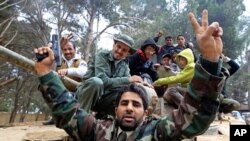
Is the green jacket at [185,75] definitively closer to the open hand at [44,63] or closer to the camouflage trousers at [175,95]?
the camouflage trousers at [175,95]

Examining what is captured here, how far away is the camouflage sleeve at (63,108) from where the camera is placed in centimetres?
221

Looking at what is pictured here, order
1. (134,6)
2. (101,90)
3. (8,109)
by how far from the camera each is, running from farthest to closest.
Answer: (8,109), (134,6), (101,90)

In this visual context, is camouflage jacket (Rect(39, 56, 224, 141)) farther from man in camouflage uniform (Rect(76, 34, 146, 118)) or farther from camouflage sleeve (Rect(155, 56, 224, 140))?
man in camouflage uniform (Rect(76, 34, 146, 118))

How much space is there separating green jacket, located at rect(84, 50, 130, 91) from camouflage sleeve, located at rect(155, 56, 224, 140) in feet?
5.21

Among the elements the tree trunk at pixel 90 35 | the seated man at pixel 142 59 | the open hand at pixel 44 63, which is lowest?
the open hand at pixel 44 63

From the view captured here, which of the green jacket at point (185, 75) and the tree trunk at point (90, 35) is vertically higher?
the tree trunk at point (90, 35)

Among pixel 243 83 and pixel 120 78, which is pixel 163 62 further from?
pixel 243 83

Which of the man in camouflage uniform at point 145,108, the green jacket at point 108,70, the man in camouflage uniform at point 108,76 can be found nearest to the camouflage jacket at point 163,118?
the man in camouflage uniform at point 145,108

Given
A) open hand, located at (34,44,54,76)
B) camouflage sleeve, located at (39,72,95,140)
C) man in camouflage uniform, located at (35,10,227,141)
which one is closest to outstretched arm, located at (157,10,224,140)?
man in camouflage uniform, located at (35,10,227,141)

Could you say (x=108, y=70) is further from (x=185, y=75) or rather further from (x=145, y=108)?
(x=185, y=75)

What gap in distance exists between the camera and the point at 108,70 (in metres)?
3.80

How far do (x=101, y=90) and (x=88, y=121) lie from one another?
48.9 inches

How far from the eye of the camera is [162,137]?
7.00 feet

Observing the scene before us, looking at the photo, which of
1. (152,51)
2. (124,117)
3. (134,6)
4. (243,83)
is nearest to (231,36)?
(134,6)
